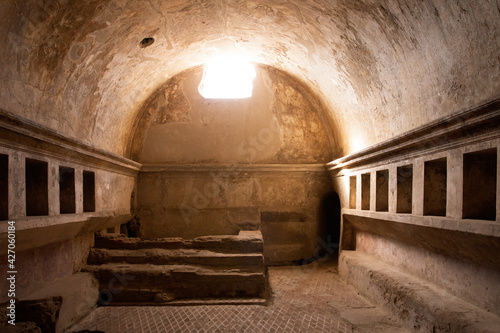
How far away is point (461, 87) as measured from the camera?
3406mm

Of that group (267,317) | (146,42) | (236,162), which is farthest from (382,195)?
(146,42)

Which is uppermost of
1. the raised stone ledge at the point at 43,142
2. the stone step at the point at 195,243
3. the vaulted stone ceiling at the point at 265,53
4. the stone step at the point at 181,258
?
the vaulted stone ceiling at the point at 265,53

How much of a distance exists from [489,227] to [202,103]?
21.6ft

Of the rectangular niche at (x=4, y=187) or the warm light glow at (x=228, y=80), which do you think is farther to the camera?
the warm light glow at (x=228, y=80)

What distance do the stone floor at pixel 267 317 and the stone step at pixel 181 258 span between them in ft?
2.32

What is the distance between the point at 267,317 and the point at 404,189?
8.92 ft

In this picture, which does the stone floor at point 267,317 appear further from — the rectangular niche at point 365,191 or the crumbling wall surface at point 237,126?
the crumbling wall surface at point 237,126

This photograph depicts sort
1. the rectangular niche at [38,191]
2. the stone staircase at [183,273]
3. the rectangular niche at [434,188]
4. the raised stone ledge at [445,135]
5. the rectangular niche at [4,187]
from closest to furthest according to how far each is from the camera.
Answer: the raised stone ledge at [445,135]
the rectangular niche at [4,187]
the rectangular niche at [434,188]
the rectangular niche at [38,191]
the stone staircase at [183,273]

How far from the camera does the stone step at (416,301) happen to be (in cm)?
320

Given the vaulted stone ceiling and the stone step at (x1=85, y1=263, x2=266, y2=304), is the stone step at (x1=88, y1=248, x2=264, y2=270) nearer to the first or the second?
the stone step at (x1=85, y1=263, x2=266, y2=304)

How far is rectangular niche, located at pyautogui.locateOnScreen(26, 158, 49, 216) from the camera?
4391mm

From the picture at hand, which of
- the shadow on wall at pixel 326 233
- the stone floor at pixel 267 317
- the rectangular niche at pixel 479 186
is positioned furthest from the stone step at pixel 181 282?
the rectangular niche at pixel 479 186

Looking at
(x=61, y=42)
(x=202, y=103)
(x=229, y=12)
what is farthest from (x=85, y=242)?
(x=229, y=12)

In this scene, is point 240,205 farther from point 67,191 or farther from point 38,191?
point 38,191
